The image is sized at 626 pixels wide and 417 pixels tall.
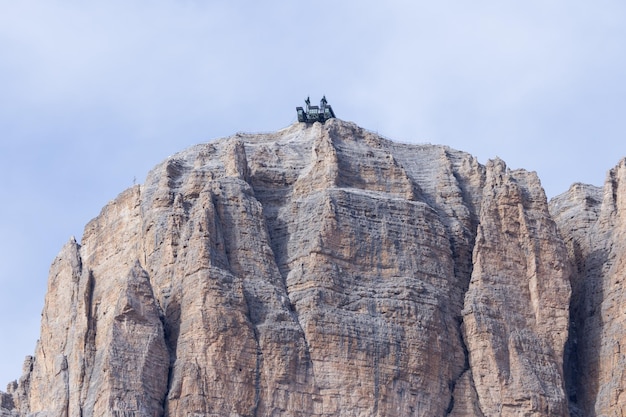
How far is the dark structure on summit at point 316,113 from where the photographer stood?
124 m

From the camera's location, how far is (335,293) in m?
106

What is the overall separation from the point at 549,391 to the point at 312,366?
11.2 metres

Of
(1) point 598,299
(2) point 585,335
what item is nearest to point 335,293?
(2) point 585,335

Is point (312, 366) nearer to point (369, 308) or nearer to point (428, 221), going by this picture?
point (369, 308)

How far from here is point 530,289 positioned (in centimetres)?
11006

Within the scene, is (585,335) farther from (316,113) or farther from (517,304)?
(316,113)

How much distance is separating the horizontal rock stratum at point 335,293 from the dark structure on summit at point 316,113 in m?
4.87

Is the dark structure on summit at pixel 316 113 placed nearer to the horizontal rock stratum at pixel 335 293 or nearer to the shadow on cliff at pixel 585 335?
the horizontal rock stratum at pixel 335 293

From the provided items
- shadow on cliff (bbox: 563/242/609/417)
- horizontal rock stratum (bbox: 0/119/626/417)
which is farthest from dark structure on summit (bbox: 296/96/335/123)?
shadow on cliff (bbox: 563/242/609/417)

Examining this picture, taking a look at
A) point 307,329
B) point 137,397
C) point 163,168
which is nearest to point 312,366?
point 307,329

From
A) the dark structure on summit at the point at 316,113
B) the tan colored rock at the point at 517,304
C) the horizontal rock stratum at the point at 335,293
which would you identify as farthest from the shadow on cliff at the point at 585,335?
the dark structure on summit at the point at 316,113

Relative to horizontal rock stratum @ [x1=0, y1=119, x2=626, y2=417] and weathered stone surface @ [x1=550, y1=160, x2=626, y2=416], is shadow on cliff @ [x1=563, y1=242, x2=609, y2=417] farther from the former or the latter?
horizontal rock stratum @ [x1=0, y1=119, x2=626, y2=417]

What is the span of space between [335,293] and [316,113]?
20.1m

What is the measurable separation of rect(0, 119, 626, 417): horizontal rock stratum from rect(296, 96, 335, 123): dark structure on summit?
4.87 m
